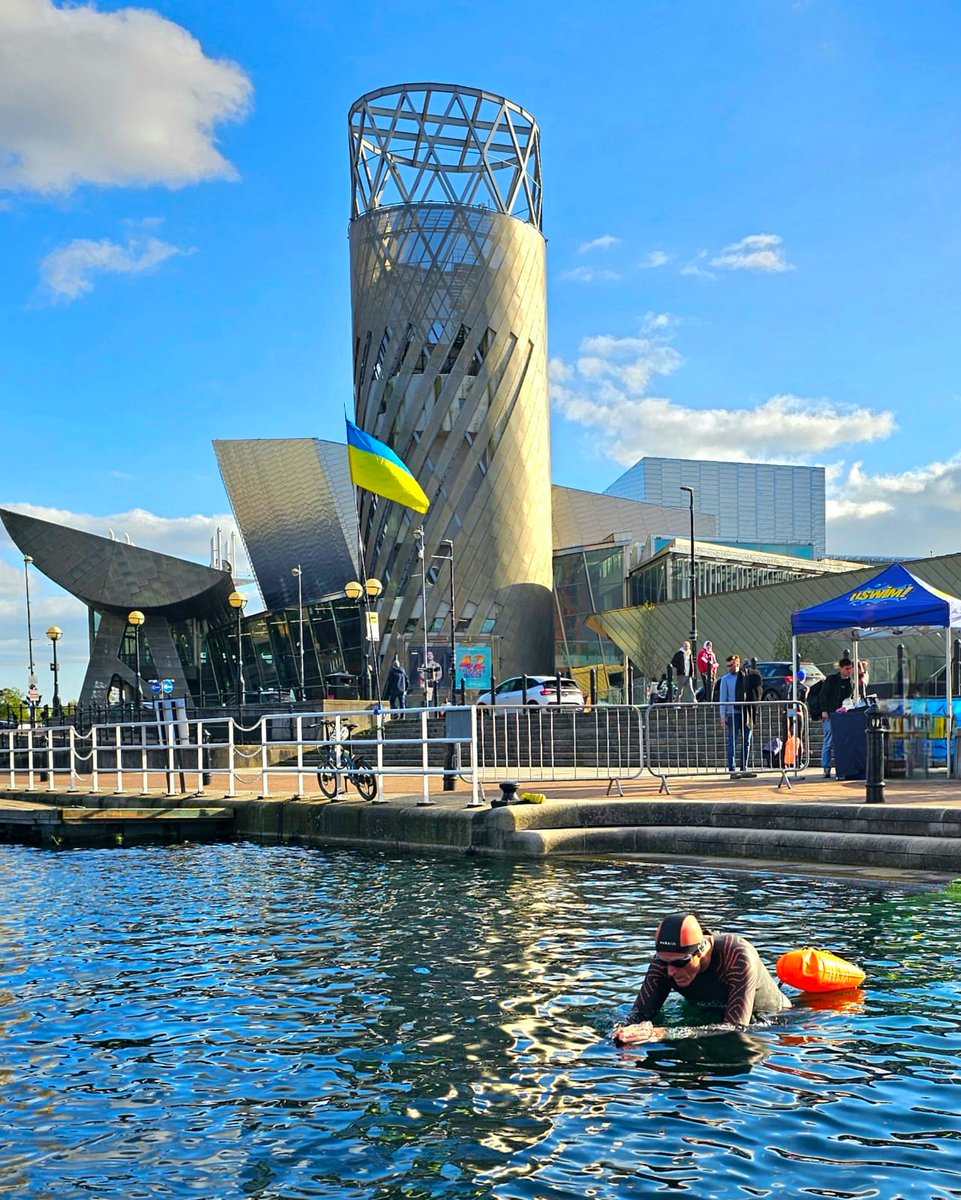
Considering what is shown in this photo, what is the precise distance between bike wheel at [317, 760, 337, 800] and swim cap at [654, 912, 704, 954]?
41.0 ft

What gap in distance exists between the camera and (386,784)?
25.3m

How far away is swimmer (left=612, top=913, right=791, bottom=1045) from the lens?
7.38 metres

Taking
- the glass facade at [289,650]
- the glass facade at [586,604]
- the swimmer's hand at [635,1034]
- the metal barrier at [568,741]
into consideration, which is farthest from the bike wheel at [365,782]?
the glass facade at [289,650]

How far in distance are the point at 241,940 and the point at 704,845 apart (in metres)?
6.14

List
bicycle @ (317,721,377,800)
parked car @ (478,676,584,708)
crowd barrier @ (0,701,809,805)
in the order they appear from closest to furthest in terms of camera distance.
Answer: crowd barrier @ (0,701,809,805) → bicycle @ (317,721,377,800) → parked car @ (478,676,584,708)

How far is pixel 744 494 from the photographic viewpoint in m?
118

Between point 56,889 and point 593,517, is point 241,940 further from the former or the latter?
point 593,517

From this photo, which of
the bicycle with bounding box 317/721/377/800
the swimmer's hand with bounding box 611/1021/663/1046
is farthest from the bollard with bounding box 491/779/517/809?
the swimmer's hand with bounding box 611/1021/663/1046

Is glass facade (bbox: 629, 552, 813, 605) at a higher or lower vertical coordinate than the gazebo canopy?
higher

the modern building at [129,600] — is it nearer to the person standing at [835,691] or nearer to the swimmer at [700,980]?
the person standing at [835,691]

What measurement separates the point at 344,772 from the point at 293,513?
69112 millimetres

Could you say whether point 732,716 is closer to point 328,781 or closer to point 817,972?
point 328,781

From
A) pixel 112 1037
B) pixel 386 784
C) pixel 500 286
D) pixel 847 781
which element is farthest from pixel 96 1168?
pixel 500 286

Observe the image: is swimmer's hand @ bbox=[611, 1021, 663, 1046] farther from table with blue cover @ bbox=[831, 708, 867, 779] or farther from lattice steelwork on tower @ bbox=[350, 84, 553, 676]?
lattice steelwork on tower @ bbox=[350, 84, 553, 676]
